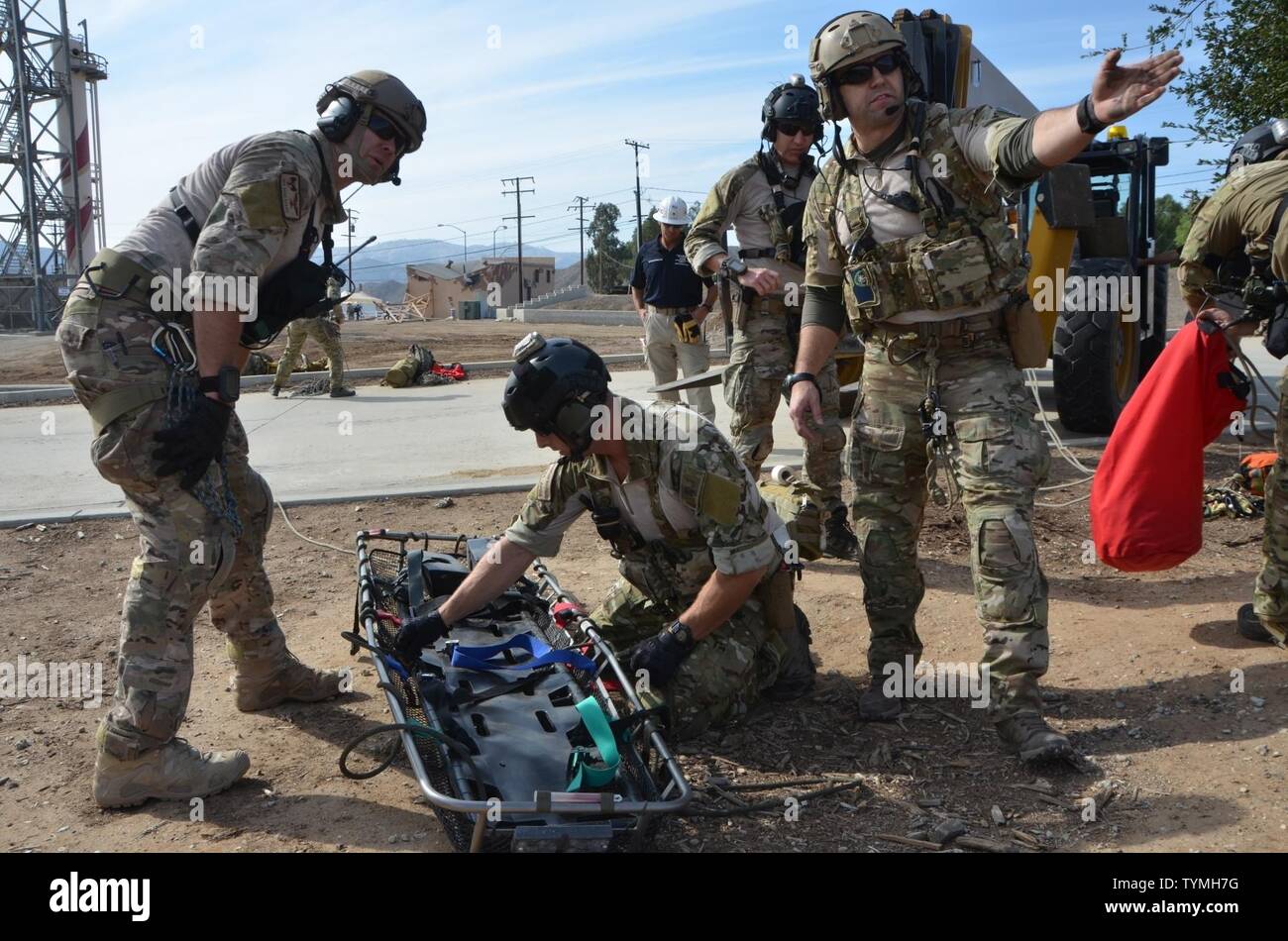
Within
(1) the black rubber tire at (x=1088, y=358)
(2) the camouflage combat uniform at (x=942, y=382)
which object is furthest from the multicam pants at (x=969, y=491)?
(1) the black rubber tire at (x=1088, y=358)

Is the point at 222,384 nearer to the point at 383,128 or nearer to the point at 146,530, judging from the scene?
the point at 146,530

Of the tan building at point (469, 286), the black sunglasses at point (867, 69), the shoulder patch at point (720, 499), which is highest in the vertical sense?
the tan building at point (469, 286)

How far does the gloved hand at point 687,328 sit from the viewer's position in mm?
8430

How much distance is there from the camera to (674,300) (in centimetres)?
877

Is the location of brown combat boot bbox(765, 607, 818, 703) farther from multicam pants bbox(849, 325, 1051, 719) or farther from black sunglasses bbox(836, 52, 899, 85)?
black sunglasses bbox(836, 52, 899, 85)

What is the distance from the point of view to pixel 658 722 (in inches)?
132

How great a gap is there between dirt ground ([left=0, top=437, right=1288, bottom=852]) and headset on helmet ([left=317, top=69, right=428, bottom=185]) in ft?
6.94

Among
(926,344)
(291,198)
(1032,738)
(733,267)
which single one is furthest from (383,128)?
(1032,738)

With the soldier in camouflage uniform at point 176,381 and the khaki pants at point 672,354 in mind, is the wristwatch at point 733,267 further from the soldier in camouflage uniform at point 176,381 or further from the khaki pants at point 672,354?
the khaki pants at point 672,354

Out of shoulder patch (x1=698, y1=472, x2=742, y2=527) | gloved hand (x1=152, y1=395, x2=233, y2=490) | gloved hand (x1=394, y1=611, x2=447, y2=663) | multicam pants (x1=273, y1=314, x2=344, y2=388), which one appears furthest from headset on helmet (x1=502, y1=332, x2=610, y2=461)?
multicam pants (x1=273, y1=314, x2=344, y2=388)

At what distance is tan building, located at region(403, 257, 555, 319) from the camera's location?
61.2 metres

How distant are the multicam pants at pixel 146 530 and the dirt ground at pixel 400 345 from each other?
13941mm

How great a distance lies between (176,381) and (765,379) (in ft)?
10.3
